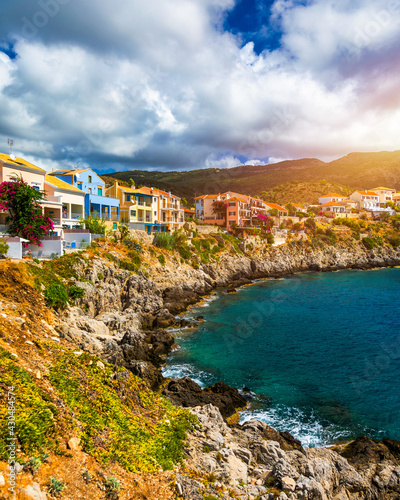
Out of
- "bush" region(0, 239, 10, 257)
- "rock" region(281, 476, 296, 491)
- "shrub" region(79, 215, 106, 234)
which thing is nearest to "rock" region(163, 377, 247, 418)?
"rock" region(281, 476, 296, 491)

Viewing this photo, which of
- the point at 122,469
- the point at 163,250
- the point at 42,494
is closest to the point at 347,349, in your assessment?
the point at 122,469

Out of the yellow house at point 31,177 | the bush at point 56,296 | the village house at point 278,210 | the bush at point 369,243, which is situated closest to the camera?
the bush at point 56,296

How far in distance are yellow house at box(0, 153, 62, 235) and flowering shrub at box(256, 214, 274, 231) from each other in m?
58.3

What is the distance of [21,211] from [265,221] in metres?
66.8

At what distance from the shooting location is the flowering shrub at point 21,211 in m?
29.2

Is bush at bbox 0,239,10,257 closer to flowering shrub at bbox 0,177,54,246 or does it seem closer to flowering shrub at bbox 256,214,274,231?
flowering shrub at bbox 0,177,54,246

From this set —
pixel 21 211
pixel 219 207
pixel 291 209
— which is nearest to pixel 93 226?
pixel 21 211

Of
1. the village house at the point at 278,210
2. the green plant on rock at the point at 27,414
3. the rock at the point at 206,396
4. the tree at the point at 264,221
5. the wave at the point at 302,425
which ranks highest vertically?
the village house at the point at 278,210

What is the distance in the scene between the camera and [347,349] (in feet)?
92.8

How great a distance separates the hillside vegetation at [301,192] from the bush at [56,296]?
465 feet

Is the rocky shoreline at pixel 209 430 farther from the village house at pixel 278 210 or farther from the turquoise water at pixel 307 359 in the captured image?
the village house at pixel 278 210

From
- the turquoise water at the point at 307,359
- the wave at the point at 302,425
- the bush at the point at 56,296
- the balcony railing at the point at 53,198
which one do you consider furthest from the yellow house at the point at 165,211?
the wave at the point at 302,425

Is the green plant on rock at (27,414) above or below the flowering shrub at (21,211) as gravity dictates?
below

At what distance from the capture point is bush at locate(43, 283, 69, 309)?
73.9 ft
